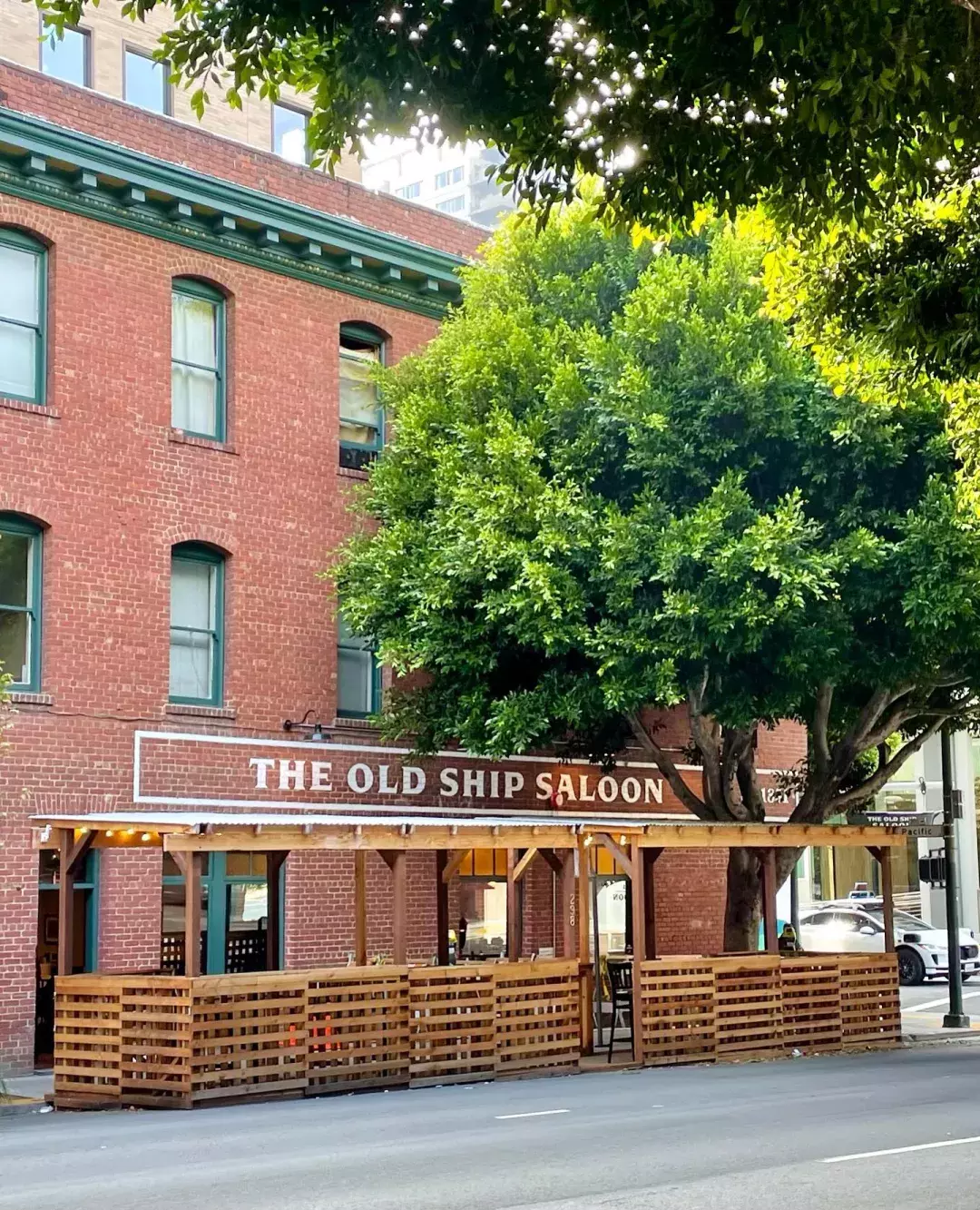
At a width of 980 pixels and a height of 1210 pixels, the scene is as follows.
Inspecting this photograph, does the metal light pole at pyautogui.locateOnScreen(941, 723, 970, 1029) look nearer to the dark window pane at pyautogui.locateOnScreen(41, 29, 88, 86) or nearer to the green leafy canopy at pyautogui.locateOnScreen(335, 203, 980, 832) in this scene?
the green leafy canopy at pyautogui.locateOnScreen(335, 203, 980, 832)

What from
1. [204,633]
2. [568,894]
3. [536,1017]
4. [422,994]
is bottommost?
[536,1017]

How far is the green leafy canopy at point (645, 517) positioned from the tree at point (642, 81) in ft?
27.8

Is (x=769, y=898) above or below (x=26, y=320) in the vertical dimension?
below

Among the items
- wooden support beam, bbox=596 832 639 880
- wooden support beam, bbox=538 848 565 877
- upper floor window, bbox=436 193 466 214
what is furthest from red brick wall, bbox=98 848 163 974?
upper floor window, bbox=436 193 466 214

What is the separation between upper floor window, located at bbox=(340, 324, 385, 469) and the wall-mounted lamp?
12.4 feet

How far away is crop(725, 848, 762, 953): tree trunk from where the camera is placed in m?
24.8

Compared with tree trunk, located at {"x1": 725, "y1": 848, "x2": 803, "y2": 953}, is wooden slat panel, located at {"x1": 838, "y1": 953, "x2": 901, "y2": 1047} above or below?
below

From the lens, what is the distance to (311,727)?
76.2ft

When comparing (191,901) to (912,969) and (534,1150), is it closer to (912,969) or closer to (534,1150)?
(534,1150)

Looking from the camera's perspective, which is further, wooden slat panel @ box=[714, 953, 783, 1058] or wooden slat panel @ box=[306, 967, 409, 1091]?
wooden slat panel @ box=[714, 953, 783, 1058]

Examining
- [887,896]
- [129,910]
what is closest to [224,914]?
[129,910]

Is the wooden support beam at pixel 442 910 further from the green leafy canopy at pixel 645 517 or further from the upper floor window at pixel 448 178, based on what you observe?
the upper floor window at pixel 448 178

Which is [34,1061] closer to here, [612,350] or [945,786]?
[612,350]

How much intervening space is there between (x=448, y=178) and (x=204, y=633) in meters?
117
